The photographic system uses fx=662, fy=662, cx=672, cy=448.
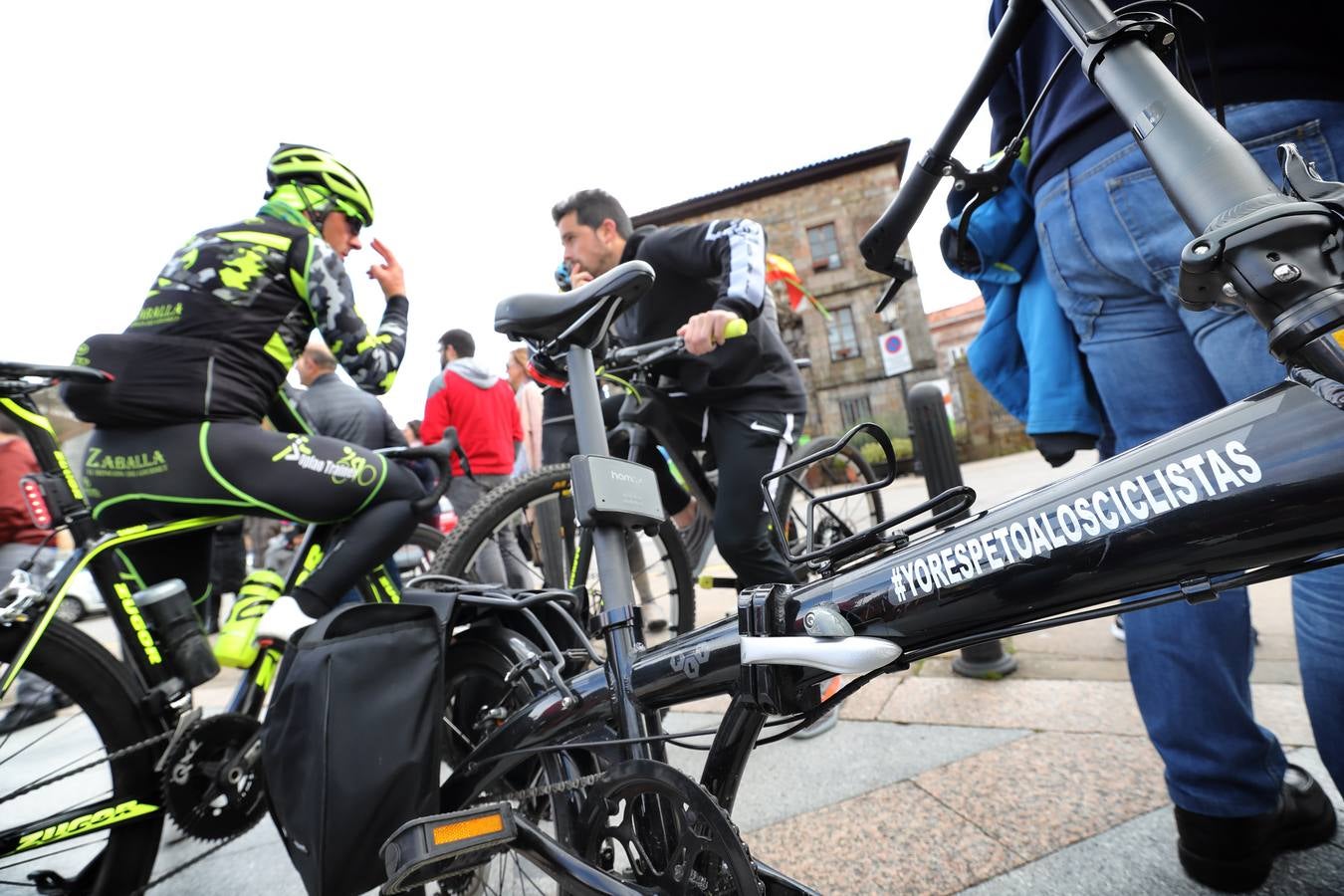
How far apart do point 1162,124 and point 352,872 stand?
151 cm

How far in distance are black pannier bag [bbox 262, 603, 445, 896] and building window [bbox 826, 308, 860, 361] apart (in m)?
24.9

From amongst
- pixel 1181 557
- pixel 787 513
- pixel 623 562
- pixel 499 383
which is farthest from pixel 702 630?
pixel 499 383

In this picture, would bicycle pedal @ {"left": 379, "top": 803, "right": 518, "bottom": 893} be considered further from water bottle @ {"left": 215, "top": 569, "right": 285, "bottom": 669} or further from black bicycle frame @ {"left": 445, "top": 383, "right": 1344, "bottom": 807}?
water bottle @ {"left": 215, "top": 569, "right": 285, "bottom": 669}

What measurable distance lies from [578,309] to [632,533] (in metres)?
1.32

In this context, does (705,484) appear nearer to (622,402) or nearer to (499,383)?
→ (622,402)

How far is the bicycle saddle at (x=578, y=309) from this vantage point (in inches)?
51.1

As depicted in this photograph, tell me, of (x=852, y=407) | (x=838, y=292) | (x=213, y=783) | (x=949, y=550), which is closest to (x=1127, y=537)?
(x=949, y=550)

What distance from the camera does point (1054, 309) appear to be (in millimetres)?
1379

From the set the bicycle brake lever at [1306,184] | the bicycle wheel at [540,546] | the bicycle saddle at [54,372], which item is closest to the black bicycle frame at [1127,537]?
the bicycle brake lever at [1306,184]

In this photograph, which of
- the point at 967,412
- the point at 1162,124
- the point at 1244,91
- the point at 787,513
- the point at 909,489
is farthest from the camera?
the point at 967,412

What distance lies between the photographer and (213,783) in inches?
65.4

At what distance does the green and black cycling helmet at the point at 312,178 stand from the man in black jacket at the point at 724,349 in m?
0.81

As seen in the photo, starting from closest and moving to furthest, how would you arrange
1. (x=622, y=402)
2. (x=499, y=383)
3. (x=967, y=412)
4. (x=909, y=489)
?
(x=622, y=402)
(x=499, y=383)
(x=909, y=489)
(x=967, y=412)

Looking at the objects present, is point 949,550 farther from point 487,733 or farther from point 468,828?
point 487,733
